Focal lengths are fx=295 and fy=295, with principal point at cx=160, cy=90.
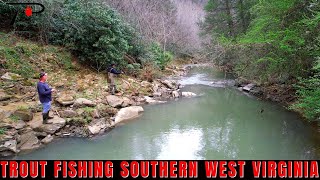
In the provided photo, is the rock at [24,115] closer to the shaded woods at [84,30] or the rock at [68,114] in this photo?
the rock at [68,114]

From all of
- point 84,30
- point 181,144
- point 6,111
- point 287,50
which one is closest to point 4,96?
point 6,111

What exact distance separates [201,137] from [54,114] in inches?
199

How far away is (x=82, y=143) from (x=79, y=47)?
720 cm

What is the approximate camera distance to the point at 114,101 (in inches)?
488

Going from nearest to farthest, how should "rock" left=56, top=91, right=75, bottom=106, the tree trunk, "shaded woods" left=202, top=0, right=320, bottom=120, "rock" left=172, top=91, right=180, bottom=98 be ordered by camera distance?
"shaded woods" left=202, top=0, right=320, bottom=120 → "rock" left=56, top=91, right=75, bottom=106 → "rock" left=172, top=91, right=180, bottom=98 → the tree trunk

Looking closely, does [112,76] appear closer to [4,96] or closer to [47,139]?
[4,96]

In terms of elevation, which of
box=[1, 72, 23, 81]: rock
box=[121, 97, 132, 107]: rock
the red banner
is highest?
box=[1, 72, 23, 81]: rock

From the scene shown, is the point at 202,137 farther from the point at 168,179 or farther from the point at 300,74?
the point at 300,74

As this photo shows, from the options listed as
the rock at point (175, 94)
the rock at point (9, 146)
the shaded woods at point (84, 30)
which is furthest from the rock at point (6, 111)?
the rock at point (175, 94)

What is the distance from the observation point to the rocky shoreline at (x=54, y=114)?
27.9 ft

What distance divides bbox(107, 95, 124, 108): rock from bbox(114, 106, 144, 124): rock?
588 millimetres

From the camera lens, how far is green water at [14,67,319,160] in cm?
847

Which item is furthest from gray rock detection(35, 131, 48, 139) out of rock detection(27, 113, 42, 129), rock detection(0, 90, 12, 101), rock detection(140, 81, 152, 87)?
rock detection(140, 81, 152, 87)

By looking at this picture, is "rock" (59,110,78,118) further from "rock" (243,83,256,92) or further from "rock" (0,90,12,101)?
"rock" (243,83,256,92)
